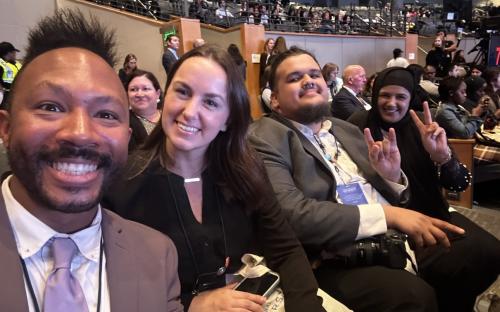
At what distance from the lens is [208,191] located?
1.49 metres

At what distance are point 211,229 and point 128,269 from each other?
1.62 feet

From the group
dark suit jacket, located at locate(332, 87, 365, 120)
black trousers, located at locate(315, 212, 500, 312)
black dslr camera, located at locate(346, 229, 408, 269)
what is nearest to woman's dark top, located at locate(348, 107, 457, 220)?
black trousers, located at locate(315, 212, 500, 312)

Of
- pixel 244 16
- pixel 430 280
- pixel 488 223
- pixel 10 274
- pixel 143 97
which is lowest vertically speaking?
pixel 488 223

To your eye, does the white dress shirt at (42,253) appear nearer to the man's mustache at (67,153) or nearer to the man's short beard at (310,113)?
the man's mustache at (67,153)

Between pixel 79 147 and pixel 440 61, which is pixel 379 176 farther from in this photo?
pixel 440 61

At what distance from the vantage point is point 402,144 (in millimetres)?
2318

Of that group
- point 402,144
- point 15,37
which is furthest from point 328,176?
point 15,37

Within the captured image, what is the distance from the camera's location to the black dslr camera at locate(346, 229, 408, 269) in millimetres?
1589

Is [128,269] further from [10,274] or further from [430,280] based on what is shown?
[430,280]

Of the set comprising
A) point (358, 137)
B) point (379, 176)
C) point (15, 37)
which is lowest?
point (379, 176)

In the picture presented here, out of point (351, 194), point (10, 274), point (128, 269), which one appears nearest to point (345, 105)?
point (351, 194)

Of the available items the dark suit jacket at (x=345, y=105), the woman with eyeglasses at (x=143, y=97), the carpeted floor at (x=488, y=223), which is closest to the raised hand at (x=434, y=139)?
the carpeted floor at (x=488, y=223)

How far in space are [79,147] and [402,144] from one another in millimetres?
1959

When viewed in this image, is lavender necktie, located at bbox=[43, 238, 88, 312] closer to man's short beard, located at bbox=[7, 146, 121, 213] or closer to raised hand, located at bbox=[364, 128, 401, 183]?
man's short beard, located at bbox=[7, 146, 121, 213]
